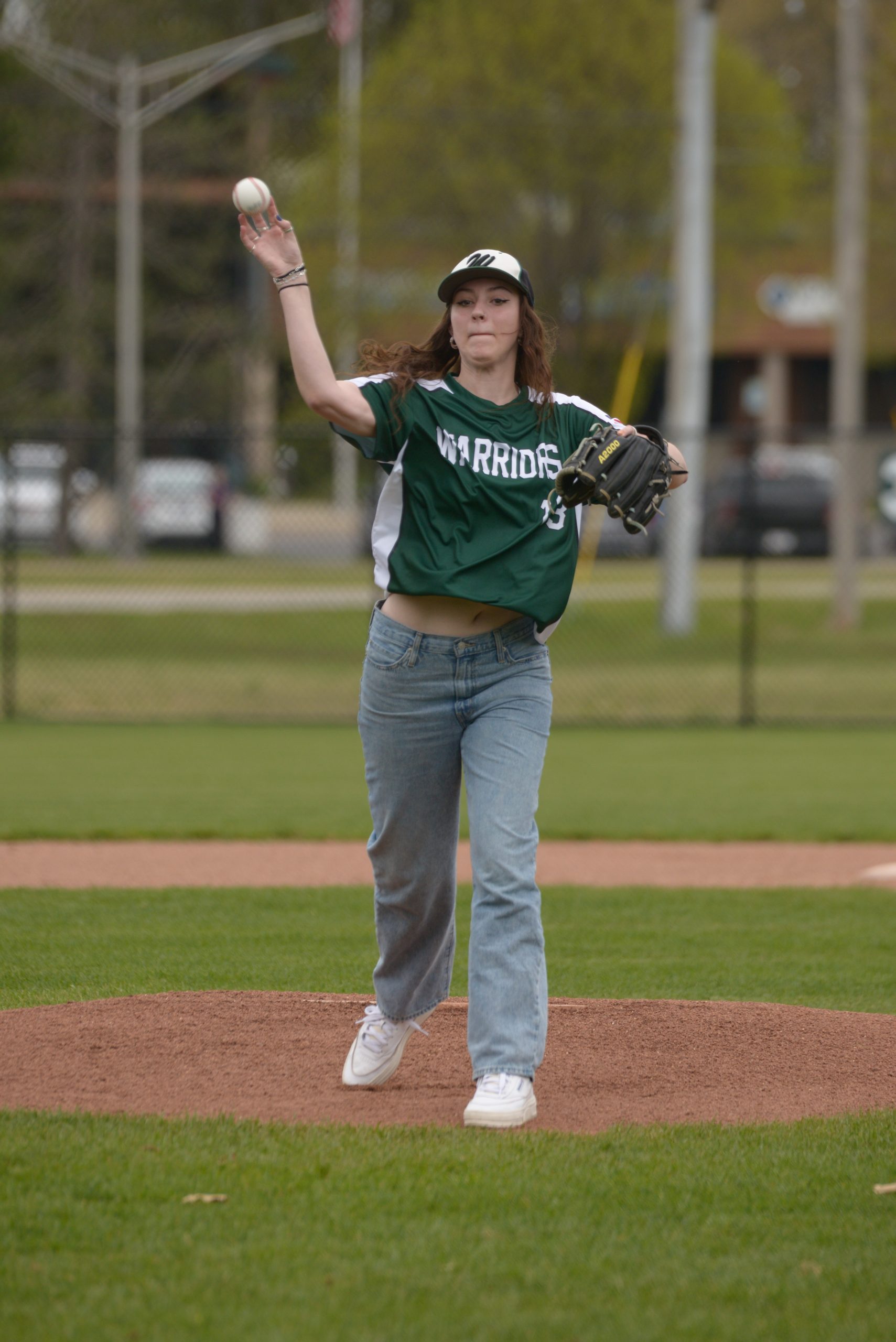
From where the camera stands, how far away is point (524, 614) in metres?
4.30

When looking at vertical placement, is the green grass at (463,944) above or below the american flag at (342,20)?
below

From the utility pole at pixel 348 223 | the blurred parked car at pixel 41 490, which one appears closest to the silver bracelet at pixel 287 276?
the blurred parked car at pixel 41 490

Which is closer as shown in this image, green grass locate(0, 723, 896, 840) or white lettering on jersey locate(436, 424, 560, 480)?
white lettering on jersey locate(436, 424, 560, 480)

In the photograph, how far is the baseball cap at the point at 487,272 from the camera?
4.37m

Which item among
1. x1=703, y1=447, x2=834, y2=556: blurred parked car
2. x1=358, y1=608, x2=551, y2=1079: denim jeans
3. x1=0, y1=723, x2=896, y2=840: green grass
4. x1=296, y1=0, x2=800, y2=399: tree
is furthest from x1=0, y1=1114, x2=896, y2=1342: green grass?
x1=703, y1=447, x2=834, y2=556: blurred parked car

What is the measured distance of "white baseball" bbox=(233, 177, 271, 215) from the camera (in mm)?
4098

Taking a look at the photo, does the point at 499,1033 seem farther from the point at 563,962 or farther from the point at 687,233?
the point at 687,233

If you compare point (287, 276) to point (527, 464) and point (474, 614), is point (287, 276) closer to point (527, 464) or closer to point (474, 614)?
point (527, 464)

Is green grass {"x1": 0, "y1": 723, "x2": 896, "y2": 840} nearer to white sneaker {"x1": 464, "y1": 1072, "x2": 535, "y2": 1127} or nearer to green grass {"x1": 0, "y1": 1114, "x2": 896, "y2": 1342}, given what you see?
white sneaker {"x1": 464, "y1": 1072, "x2": 535, "y2": 1127}

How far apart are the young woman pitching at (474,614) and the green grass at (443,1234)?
391mm

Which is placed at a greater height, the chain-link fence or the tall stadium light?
the tall stadium light

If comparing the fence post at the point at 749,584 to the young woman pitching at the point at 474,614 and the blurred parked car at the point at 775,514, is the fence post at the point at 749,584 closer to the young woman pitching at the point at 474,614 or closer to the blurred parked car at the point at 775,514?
the young woman pitching at the point at 474,614

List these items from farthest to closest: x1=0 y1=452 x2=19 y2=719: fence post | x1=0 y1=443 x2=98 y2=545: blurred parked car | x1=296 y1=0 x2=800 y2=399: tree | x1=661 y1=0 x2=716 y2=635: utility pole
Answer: x1=296 y1=0 x2=800 y2=399: tree
x1=0 y1=443 x2=98 y2=545: blurred parked car
x1=661 y1=0 x2=716 y2=635: utility pole
x1=0 y1=452 x2=19 y2=719: fence post

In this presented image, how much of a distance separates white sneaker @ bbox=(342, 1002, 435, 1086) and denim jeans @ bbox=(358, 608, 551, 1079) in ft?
1.14
